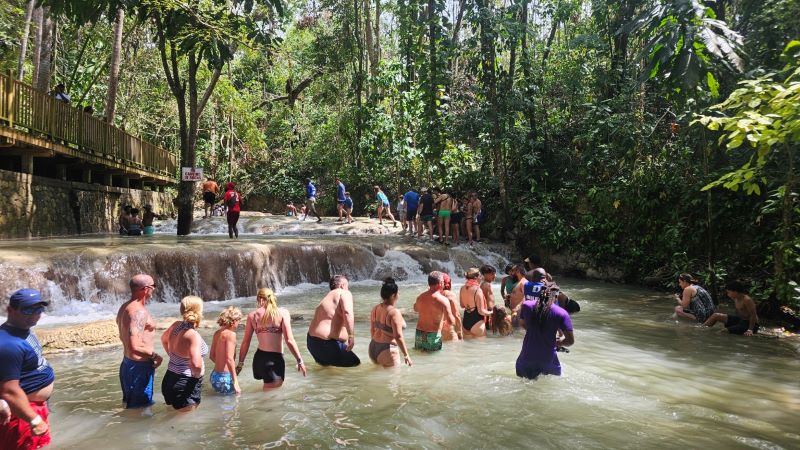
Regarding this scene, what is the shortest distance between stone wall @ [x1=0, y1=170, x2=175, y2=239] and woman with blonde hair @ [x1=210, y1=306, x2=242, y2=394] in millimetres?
9821

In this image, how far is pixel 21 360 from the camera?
3412mm

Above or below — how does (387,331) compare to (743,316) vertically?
above

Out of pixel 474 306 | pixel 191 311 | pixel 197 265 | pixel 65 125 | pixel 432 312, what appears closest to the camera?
pixel 191 311

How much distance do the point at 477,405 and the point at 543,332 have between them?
0.97m

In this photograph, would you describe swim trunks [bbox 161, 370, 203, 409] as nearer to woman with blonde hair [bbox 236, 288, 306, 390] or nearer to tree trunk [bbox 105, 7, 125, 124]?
woman with blonde hair [bbox 236, 288, 306, 390]

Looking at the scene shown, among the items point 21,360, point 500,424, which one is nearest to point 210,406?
point 21,360

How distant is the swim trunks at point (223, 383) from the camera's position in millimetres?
5516

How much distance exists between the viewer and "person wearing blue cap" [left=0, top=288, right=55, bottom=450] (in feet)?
10.9

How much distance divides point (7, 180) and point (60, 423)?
9.63 metres

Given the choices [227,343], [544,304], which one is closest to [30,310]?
[227,343]

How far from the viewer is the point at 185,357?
4852 mm

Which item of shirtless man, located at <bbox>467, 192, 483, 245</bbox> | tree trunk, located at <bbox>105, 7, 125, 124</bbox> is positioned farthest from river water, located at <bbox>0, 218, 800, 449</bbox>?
tree trunk, located at <bbox>105, 7, 125, 124</bbox>

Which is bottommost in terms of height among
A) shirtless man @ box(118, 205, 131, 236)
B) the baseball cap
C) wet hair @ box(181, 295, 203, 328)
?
wet hair @ box(181, 295, 203, 328)

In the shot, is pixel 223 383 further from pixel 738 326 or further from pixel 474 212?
pixel 474 212
